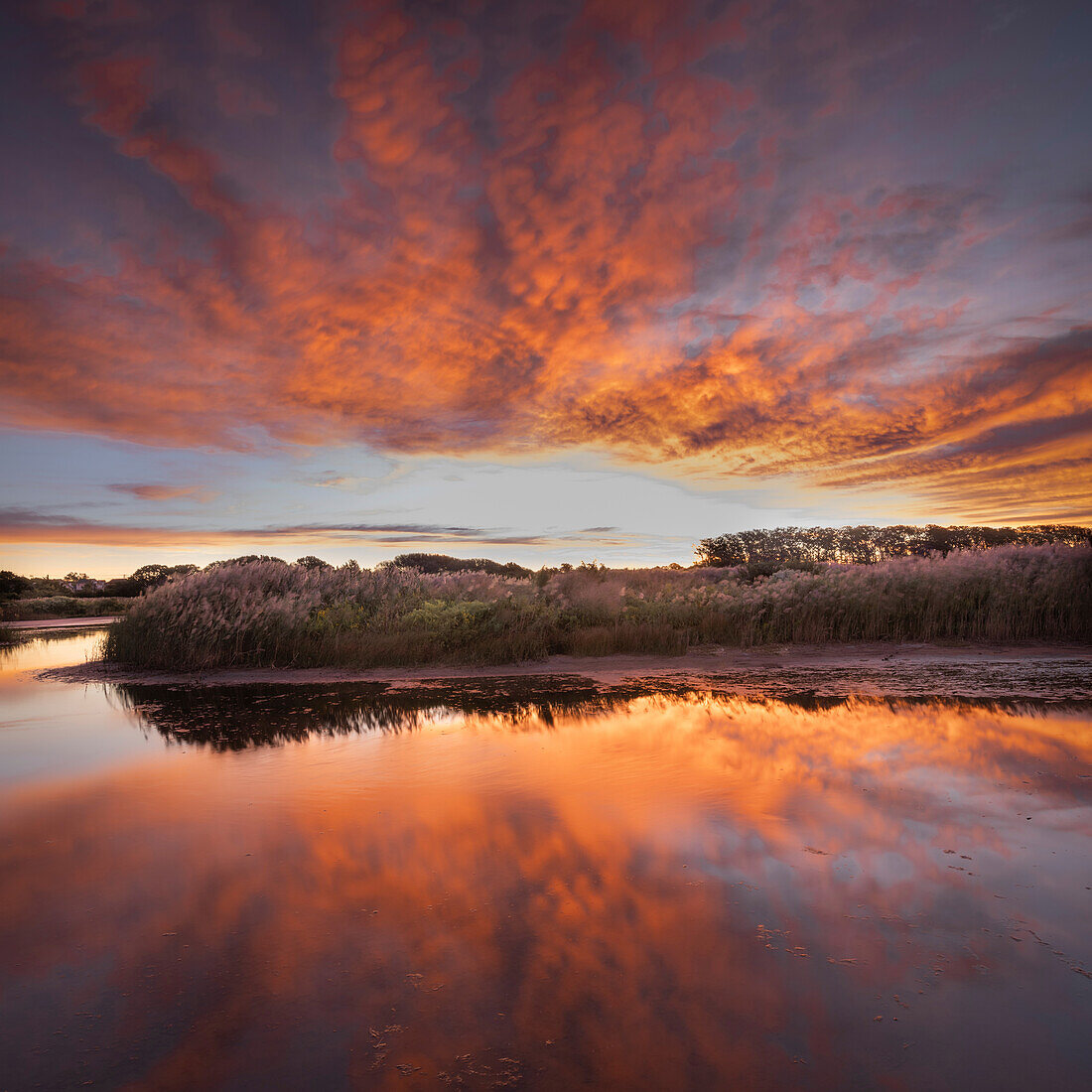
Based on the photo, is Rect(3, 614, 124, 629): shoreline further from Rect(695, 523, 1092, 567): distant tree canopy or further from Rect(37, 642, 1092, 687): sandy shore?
Rect(695, 523, 1092, 567): distant tree canopy

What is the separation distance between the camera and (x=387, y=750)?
594 cm

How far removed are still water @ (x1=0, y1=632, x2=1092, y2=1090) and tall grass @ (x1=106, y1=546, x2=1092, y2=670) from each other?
586 centimetres

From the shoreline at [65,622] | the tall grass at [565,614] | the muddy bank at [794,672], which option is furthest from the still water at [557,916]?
the shoreline at [65,622]

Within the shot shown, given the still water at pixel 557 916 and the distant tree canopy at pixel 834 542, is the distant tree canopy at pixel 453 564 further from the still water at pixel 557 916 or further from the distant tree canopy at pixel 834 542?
the still water at pixel 557 916

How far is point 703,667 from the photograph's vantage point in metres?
10.9

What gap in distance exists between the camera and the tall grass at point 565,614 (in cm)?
1166

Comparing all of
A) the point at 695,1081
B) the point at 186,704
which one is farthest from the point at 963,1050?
the point at 186,704

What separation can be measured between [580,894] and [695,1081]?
3.96ft

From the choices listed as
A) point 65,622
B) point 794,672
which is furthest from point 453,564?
point 794,672

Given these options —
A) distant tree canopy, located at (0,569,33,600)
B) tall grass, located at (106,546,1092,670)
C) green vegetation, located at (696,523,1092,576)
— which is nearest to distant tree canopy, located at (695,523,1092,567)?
green vegetation, located at (696,523,1092,576)

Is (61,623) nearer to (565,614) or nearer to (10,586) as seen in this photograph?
(10,586)

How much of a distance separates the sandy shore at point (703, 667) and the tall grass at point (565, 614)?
446 mm

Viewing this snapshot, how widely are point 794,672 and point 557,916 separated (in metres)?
8.13

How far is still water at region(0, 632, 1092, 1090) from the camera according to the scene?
6.98ft
